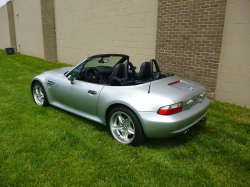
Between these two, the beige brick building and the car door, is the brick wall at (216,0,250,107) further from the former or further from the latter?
the car door

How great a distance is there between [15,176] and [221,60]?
16.8ft

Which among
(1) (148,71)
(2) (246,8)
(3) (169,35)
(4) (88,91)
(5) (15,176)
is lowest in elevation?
(5) (15,176)

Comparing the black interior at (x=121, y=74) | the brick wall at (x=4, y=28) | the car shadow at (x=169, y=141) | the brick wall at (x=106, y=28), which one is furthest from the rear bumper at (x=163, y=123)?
the brick wall at (x=4, y=28)

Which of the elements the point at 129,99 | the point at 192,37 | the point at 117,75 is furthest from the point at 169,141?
the point at 192,37

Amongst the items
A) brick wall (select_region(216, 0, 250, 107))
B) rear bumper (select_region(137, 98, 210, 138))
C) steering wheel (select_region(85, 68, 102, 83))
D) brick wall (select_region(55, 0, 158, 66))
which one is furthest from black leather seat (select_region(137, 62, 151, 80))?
brick wall (select_region(55, 0, 158, 66))

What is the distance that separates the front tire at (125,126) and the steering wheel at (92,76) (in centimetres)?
81

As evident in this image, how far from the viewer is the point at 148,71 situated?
156 inches

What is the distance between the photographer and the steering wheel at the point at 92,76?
4.04 m

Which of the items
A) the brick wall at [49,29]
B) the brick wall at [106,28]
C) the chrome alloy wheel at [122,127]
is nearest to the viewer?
the chrome alloy wheel at [122,127]

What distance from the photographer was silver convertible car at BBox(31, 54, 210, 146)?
10.2ft

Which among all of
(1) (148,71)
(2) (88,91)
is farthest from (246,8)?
(2) (88,91)

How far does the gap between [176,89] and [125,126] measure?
986 mm

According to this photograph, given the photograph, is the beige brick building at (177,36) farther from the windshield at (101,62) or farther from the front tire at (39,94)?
the front tire at (39,94)

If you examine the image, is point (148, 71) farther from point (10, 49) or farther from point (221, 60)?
point (10, 49)
